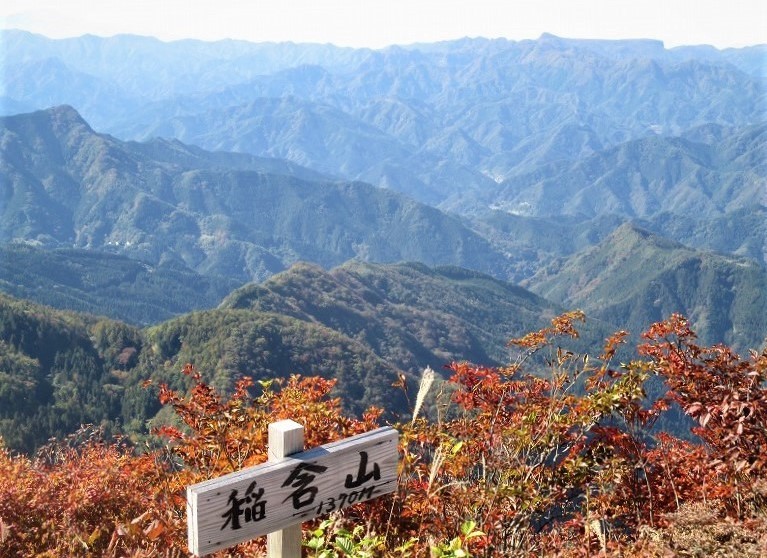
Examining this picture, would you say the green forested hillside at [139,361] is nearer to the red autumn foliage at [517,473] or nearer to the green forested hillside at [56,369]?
the green forested hillside at [56,369]

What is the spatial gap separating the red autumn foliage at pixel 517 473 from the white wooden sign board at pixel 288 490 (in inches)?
18.8

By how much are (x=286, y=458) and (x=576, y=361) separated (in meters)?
4.79

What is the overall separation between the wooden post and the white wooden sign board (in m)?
0.07

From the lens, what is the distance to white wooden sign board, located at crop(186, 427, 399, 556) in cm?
459

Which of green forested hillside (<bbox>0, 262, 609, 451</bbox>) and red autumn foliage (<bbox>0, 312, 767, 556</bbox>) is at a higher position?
red autumn foliage (<bbox>0, 312, 767, 556</bbox>)

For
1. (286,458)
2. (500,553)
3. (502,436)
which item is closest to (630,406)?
(502,436)

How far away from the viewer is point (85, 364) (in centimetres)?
10856

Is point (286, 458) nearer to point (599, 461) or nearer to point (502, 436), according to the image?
point (502, 436)

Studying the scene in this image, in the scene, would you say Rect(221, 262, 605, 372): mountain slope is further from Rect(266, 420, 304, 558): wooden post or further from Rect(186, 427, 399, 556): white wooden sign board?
Rect(266, 420, 304, 558): wooden post

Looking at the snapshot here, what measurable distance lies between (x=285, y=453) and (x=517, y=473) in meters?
2.93

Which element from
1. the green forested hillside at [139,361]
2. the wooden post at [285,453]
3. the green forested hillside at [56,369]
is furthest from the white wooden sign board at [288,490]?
the green forested hillside at [56,369]

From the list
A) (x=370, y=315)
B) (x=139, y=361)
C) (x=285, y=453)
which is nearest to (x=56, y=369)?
(x=139, y=361)

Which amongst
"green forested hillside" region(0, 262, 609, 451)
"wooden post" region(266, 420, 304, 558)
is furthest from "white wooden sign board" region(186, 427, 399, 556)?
"green forested hillside" region(0, 262, 609, 451)

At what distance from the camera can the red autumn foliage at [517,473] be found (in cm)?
652
